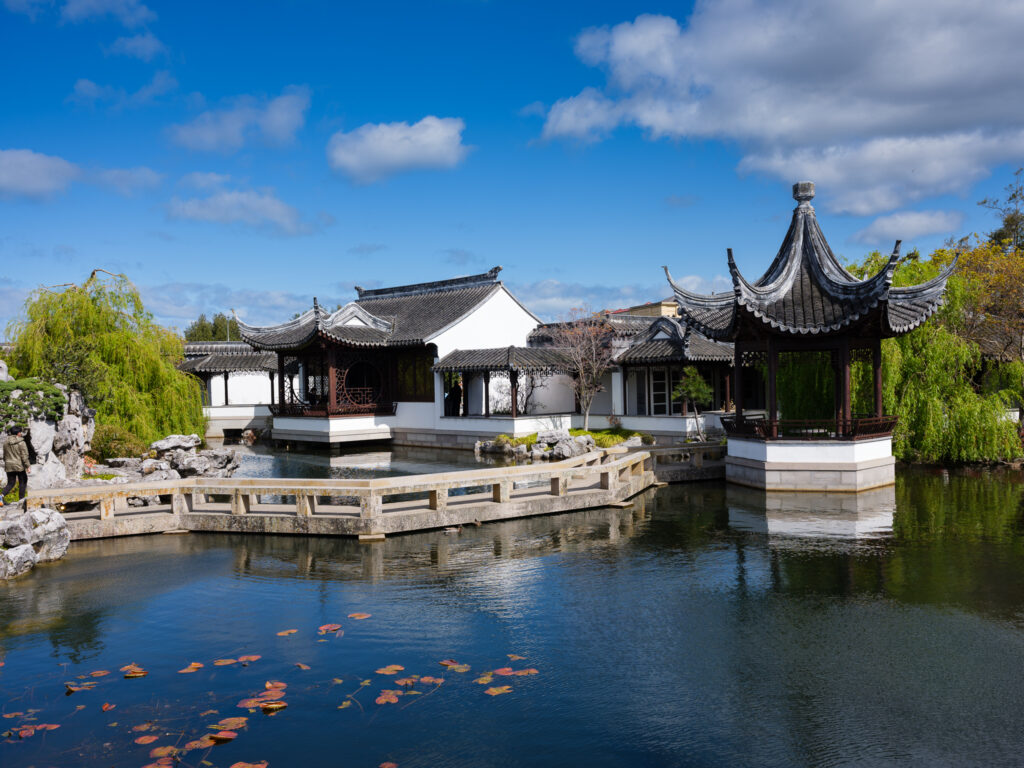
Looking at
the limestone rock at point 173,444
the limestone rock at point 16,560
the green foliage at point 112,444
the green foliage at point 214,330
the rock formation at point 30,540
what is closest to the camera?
the limestone rock at point 16,560

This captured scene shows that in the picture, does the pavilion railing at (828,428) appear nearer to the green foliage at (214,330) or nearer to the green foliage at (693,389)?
the green foliage at (693,389)

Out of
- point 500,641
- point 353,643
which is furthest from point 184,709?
point 500,641

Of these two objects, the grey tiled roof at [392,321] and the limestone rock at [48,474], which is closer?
the limestone rock at [48,474]

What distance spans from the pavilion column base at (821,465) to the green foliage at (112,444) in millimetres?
14622

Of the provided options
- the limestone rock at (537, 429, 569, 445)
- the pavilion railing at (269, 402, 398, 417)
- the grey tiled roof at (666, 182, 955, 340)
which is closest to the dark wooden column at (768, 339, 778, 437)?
the grey tiled roof at (666, 182, 955, 340)

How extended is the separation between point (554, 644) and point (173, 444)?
590 inches

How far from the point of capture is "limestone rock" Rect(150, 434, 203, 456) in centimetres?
1957

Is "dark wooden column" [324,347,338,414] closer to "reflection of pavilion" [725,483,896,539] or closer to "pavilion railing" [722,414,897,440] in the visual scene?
"pavilion railing" [722,414,897,440]

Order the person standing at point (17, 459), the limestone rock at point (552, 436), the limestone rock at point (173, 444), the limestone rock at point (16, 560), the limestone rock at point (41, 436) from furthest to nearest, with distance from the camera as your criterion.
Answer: the limestone rock at point (552, 436)
the limestone rock at point (173, 444)
the limestone rock at point (41, 436)
the person standing at point (17, 459)
the limestone rock at point (16, 560)

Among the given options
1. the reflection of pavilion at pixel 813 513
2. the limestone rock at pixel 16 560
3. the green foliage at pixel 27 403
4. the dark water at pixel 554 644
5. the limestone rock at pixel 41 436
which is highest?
the green foliage at pixel 27 403

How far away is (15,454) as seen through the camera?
1294 cm

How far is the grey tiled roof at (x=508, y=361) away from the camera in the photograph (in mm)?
25547

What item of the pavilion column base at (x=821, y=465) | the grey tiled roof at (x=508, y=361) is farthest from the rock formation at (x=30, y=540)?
the grey tiled roof at (x=508, y=361)

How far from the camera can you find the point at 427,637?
7.90 meters
